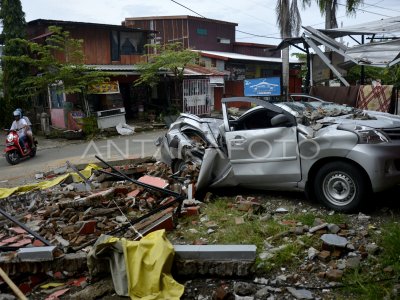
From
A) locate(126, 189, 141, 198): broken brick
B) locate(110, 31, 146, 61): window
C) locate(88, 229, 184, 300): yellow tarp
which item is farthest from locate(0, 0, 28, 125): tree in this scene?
locate(88, 229, 184, 300): yellow tarp

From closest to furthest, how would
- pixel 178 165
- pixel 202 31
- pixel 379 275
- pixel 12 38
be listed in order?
pixel 379 275 < pixel 178 165 < pixel 12 38 < pixel 202 31

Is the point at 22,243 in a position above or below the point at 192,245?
below

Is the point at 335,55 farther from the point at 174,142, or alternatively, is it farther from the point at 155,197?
the point at 155,197

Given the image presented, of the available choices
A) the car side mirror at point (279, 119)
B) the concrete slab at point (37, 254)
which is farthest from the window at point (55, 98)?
the concrete slab at point (37, 254)

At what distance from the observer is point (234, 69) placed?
27.5 m

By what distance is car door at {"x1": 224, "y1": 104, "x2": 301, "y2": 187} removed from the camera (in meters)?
5.30

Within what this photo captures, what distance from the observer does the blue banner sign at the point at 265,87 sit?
→ 12883mm

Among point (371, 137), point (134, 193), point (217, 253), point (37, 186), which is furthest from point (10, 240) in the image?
point (371, 137)

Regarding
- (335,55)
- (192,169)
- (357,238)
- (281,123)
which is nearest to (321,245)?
(357,238)

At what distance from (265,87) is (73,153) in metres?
6.94

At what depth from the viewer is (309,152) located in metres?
5.09

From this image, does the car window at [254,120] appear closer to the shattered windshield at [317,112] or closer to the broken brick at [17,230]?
the shattered windshield at [317,112]

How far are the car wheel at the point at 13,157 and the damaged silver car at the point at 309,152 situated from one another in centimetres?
751

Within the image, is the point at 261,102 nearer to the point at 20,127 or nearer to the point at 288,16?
the point at 20,127
